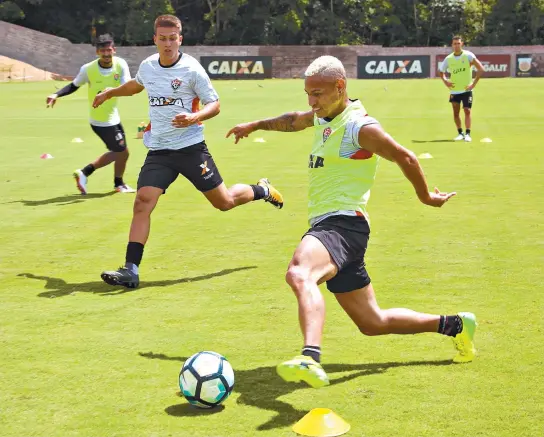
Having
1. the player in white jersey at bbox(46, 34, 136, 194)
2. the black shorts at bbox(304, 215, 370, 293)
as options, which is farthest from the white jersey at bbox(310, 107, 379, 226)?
the player in white jersey at bbox(46, 34, 136, 194)

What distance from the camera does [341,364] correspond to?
5.90 m

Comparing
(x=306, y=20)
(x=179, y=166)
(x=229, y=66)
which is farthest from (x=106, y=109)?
(x=306, y=20)

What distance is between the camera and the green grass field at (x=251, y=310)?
506 centimetres

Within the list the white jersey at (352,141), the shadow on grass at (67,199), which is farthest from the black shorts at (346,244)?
the shadow on grass at (67,199)

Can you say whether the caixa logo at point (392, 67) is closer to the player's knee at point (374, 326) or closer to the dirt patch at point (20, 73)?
the dirt patch at point (20, 73)

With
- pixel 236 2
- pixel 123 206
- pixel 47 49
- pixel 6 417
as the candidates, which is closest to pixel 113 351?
pixel 6 417

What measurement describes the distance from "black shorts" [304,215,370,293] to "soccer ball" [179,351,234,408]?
2.92ft

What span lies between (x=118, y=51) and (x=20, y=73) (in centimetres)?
872

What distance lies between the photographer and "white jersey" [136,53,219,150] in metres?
8.70

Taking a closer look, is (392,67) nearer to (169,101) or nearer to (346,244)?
(169,101)

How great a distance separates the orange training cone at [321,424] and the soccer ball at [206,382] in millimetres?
533

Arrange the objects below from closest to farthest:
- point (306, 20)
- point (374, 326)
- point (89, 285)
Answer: point (374, 326) → point (89, 285) → point (306, 20)

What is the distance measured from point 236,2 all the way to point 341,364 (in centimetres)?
7602

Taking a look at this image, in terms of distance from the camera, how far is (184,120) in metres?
7.94
